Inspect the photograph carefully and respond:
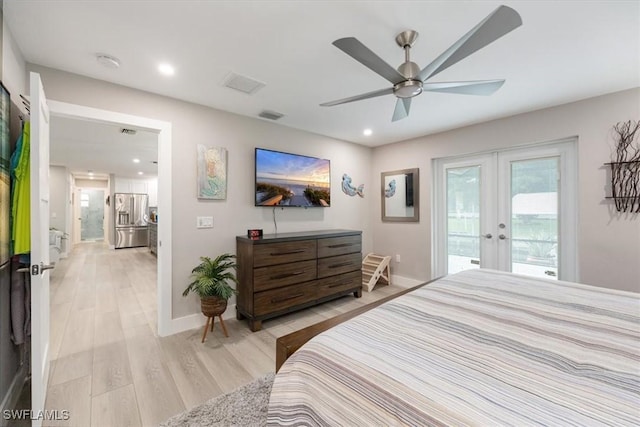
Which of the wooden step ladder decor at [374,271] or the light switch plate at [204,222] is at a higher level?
the light switch plate at [204,222]

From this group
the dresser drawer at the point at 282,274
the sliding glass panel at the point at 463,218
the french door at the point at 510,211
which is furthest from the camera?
the sliding glass panel at the point at 463,218

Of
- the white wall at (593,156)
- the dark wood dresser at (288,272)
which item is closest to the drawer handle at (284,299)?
the dark wood dresser at (288,272)

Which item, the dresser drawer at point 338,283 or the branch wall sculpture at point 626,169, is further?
the dresser drawer at point 338,283

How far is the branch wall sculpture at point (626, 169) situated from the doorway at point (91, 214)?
1319 centimetres

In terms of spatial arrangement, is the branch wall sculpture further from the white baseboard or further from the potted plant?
the potted plant

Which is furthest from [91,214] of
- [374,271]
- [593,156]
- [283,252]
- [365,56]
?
[593,156]

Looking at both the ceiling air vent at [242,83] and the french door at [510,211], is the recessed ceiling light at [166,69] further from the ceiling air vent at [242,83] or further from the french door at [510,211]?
the french door at [510,211]

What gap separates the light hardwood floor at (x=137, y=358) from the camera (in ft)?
5.60

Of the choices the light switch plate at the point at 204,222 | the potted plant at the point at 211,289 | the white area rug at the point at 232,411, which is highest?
the light switch plate at the point at 204,222

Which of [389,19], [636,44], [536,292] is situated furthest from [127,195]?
[636,44]

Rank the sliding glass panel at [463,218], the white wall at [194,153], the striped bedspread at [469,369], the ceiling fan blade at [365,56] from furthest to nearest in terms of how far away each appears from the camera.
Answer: the sliding glass panel at [463,218] → the white wall at [194,153] → the ceiling fan blade at [365,56] → the striped bedspread at [469,369]

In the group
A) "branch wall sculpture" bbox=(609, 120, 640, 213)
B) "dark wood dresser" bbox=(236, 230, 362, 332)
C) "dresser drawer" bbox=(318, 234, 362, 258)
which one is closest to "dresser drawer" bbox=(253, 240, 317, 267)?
"dark wood dresser" bbox=(236, 230, 362, 332)

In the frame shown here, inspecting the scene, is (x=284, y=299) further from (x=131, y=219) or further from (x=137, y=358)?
(x=131, y=219)

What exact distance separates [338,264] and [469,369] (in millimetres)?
2593
